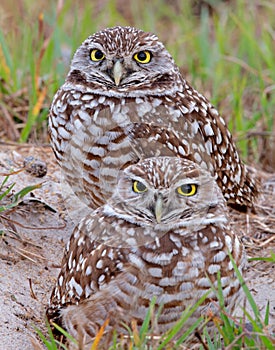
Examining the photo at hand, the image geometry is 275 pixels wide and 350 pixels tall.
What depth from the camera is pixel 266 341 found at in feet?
9.15

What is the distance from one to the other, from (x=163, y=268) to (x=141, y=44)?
1439mm

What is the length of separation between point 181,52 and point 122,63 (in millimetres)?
3620

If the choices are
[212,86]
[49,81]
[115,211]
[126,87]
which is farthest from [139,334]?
[212,86]

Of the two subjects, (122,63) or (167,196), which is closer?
(167,196)

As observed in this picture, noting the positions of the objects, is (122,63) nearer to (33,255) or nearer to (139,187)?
(139,187)

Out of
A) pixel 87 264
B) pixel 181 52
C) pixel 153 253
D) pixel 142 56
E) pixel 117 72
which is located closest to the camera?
pixel 153 253

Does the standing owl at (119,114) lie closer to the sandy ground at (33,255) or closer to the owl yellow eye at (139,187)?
the sandy ground at (33,255)

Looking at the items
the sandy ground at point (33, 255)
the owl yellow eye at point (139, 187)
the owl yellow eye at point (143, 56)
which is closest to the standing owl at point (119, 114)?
the owl yellow eye at point (143, 56)

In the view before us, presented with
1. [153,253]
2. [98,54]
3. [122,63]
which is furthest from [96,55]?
[153,253]

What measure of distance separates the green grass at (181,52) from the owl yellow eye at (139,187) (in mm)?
2128

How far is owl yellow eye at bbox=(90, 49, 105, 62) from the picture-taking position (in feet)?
13.4

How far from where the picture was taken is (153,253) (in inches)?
126

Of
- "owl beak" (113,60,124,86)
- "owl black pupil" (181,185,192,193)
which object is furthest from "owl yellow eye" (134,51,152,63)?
"owl black pupil" (181,185,192,193)

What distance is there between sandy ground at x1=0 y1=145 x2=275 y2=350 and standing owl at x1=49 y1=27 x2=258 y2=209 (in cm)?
35
